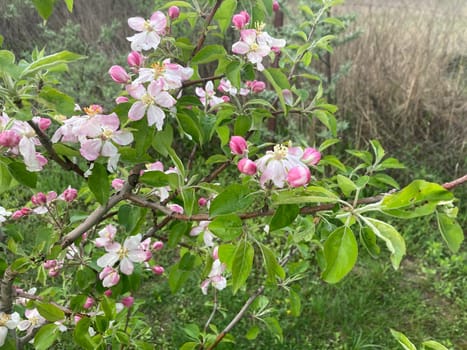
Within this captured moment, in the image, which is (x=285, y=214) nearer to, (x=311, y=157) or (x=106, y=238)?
(x=311, y=157)

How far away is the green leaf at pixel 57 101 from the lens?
70 cm

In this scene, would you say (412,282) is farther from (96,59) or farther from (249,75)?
(96,59)

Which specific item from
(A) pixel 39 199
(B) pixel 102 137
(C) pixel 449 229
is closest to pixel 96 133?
(B) pixel 102 137

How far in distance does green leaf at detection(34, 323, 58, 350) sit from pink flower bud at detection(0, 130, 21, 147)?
441mm

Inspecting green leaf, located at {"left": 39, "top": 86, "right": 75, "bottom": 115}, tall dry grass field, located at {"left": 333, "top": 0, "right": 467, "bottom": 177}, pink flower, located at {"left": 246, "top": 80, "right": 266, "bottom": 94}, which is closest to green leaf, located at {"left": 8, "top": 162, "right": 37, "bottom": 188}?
green leaf, located at {"left": 39, "top": 86, "right": 75, "bottom": 115}

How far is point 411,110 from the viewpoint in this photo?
11.1 feet

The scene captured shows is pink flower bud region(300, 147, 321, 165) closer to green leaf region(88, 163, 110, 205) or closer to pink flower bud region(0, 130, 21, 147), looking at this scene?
green leaf region(88, 163, 110, 205)

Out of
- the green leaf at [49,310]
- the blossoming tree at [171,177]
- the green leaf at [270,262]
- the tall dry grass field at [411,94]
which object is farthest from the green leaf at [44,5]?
the tall dry grass field at [411,94]

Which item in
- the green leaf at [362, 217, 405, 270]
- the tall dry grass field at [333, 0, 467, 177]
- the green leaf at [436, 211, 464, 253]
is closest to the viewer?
the green leaf at [362, 217, 405, 270]

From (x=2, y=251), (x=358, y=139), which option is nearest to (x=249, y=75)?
(x=2, y=251)

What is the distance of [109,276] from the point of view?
1.04 m

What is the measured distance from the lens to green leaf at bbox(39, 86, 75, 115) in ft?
2.29

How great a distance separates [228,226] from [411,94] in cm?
296

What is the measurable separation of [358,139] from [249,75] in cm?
252
